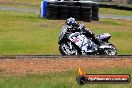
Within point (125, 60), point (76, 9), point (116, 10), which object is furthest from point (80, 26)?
point (116, 10)

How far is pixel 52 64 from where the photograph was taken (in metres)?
14.0

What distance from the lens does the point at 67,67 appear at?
13.5 meters

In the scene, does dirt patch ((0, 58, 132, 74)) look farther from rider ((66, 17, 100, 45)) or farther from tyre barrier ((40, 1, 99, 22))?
tyre barrier ((40, 1, 99, 22))

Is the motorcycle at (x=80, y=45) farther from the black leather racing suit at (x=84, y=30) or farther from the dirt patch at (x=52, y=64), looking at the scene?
the dirt patch at (x=52, y=64)

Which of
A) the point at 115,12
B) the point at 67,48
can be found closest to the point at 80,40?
the point at 67,48

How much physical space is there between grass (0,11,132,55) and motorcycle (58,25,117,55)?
6.88ft

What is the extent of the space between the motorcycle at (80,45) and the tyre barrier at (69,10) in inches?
589

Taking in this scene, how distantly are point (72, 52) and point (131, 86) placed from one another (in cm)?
887

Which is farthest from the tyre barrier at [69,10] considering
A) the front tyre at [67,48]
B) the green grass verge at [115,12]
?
the front tyre at [67,48]

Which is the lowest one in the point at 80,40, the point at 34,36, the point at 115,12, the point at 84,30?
the point at 115,12

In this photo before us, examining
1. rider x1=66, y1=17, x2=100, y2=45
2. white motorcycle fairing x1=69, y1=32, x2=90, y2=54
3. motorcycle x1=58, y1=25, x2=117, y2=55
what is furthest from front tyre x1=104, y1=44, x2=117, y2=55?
white motorcycle fairing x1=69, y1=32, x2=90, y2=54

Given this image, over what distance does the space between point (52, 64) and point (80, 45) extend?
289 centimetres

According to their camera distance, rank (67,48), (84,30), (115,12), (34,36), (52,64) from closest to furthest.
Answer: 1. (52,64)
2. (67,48)
3. (84,30)
4. (34,36)
5. (115,12)

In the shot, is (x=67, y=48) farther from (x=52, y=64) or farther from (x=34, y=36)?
(x=34, y=36)
